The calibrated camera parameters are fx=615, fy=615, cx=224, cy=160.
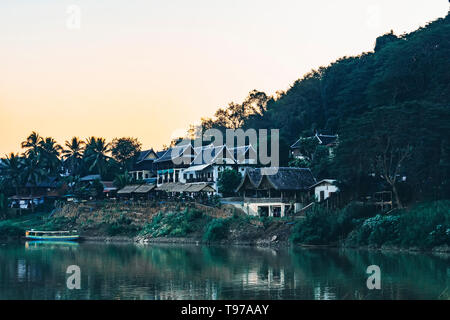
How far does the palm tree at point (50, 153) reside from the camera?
7681 centimetres

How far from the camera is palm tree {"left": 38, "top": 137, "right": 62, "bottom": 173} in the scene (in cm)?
7681

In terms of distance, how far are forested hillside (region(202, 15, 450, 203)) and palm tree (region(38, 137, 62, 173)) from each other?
27746 millimetres

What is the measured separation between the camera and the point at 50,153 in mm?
77812

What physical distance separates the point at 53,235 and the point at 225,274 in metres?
35.2

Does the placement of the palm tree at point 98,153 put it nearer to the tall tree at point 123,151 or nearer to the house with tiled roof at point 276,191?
the tall tree at point 123,151

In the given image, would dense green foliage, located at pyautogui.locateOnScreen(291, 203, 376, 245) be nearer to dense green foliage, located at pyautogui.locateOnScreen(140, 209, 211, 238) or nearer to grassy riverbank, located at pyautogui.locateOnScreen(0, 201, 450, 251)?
grassy riverbank, located at pyautogui.locateOnScreen(0, 201, 450, 251)

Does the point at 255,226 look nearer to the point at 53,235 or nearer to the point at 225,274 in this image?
the point at 225,274

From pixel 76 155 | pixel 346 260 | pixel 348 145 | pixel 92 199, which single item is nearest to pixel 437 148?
pixel 348 145

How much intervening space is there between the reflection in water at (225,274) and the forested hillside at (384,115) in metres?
7.65

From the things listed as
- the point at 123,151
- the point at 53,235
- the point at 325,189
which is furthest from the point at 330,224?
the point at 123,151

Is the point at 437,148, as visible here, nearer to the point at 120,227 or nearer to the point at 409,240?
the point at 409,240

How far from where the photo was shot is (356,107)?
64.9m

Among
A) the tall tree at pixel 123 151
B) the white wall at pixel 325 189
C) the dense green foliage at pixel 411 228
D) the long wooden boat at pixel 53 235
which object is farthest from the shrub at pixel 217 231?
the tall tree at pixel 123 151

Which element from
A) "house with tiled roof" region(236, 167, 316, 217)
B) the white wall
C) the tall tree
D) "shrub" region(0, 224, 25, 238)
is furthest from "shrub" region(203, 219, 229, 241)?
the tall tree
